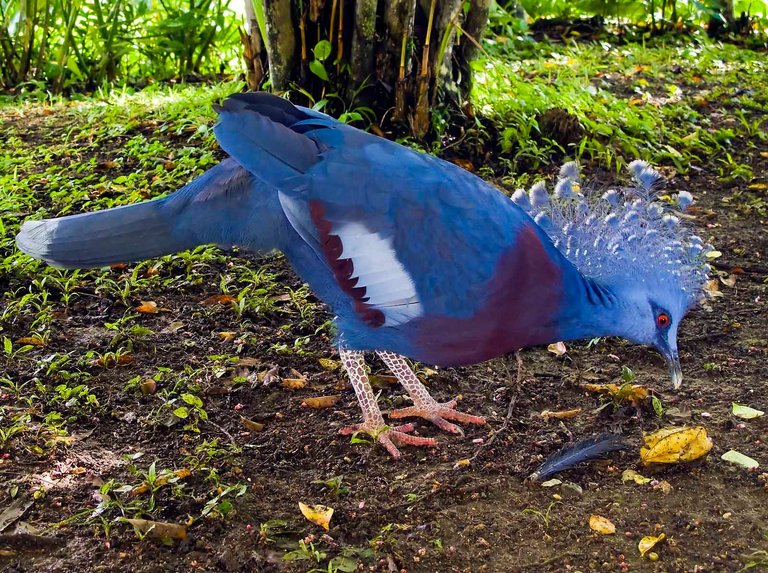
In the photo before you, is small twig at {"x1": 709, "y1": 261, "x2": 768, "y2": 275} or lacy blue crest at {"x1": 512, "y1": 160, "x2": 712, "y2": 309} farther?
small twig at {"x1": 709, "y1": 261, "x2": 768, "y2": 275}

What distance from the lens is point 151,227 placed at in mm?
3438

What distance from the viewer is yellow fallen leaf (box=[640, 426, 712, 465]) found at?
3186mm

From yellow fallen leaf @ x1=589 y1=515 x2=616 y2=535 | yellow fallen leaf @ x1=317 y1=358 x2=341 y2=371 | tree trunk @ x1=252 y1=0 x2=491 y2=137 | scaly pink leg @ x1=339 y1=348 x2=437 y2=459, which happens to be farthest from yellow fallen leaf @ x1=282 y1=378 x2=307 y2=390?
tree trunk @ x1=252 y1=0 x2=491 y2=137

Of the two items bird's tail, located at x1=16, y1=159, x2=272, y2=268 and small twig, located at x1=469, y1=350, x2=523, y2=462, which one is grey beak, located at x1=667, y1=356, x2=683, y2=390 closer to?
small twig, located at x1=469, y1=350, x2=523, y2=462

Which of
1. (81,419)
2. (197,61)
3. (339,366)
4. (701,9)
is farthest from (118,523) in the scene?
(701,9)

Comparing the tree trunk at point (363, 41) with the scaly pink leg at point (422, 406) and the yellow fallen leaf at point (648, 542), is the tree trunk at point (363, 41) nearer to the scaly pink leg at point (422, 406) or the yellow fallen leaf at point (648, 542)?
the scaly pink leg at point (422, 406)

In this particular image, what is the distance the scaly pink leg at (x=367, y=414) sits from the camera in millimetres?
3426

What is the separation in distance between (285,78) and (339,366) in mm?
2331

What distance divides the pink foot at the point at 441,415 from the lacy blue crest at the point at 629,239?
754 millimetres

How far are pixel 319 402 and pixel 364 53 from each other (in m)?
2.59

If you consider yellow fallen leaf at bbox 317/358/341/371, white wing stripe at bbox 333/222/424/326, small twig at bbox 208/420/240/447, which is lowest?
small twig at bbox 208/420/240/447

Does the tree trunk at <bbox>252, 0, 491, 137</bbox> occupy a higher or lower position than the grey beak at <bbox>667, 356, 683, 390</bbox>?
higher

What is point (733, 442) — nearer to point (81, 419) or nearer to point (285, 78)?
point (81, 419)

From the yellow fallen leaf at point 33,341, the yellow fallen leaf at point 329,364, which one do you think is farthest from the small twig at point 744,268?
the yellow fallen leaf at point 33,341
